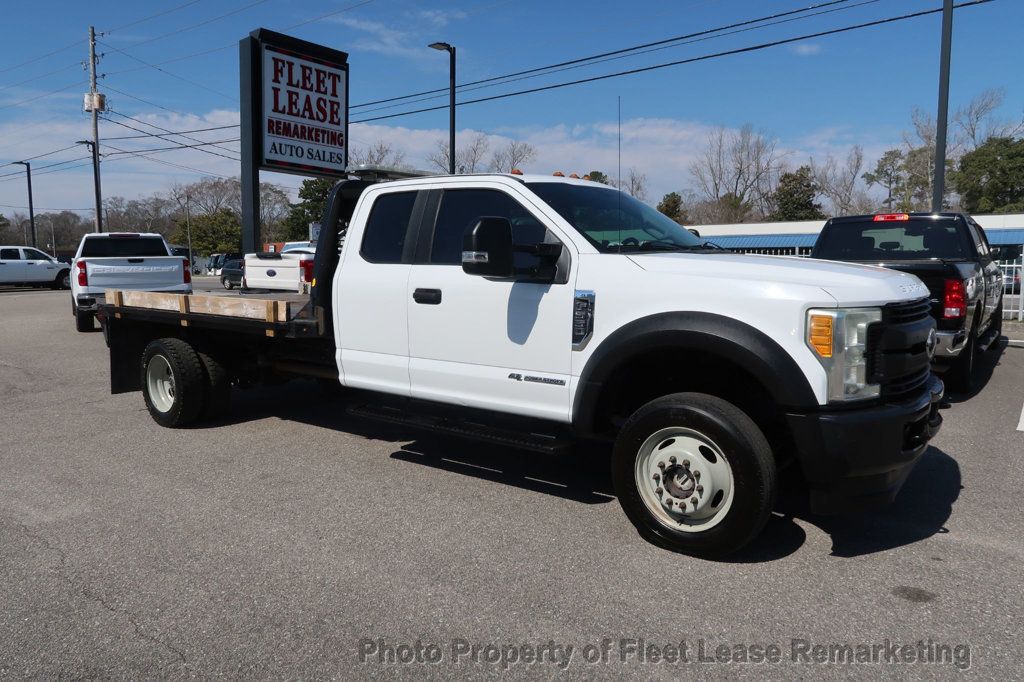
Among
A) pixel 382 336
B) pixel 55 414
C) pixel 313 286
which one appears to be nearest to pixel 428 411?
pixel 382 336

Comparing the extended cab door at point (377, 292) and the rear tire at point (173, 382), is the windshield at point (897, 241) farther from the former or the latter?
the rear tire at point (173, 382)

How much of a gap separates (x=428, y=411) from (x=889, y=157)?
82211 millimetres

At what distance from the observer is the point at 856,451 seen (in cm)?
358

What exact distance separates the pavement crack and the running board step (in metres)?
1.96

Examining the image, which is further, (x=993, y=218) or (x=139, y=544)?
(x=993, y=218)

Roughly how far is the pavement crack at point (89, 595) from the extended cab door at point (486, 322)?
219 cm

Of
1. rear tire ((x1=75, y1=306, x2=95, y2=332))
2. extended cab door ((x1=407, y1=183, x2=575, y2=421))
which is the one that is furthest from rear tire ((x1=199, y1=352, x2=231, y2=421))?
rear tire ((x1=75, y1=306, x2=95, y2=332))

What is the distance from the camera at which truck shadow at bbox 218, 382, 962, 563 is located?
13.8ft

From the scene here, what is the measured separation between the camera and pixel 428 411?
5.29 meters

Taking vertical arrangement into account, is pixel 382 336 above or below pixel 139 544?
above

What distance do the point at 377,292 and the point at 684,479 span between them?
2.45 metres

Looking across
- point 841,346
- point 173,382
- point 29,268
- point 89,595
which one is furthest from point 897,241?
point 29,268

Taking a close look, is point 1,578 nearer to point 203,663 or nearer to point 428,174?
point 203,663

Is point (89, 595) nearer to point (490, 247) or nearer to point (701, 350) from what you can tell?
point (490, 247)
